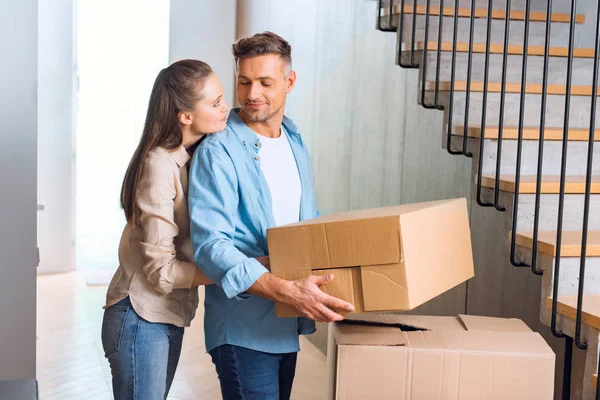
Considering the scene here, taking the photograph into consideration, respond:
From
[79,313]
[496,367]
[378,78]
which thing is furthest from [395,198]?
[79,313]

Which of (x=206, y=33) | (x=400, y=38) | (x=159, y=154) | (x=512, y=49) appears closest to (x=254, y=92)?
(x=159, y=154)

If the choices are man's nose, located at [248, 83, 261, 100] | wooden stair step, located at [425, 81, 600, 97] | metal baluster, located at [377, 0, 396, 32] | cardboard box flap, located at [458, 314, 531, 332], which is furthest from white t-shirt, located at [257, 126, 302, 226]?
metal baluster, located at [377, 0, 396, 32]

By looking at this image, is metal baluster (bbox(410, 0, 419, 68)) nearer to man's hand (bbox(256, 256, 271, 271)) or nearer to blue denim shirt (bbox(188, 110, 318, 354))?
blue denim shirt (bbox(188, 110, 318, 354))

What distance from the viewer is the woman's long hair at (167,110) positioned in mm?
1915

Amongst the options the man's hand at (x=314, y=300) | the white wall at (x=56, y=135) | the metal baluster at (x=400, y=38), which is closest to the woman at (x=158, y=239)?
the man's hand at (x=314, y=300)

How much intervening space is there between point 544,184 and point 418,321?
28.1 inches

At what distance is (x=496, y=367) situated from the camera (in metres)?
1.79

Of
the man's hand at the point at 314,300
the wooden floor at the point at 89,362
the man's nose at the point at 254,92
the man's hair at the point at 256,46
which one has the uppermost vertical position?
the man's hair at the point at 256,46

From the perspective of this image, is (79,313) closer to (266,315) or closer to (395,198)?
(395,198)

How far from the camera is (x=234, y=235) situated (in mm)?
1913

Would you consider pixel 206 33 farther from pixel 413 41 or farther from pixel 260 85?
pixel 260 85

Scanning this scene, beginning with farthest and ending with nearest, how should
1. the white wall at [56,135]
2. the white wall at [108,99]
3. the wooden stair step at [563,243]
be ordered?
the white wall at [108,99] < the white wall at [56,135] < the wooden stair step at [563,243]

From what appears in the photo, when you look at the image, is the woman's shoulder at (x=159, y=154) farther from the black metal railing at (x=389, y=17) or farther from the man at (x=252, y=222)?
the black metal railing at (x=389, y=17)

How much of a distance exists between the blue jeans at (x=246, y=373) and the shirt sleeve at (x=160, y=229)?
194 millimetres
